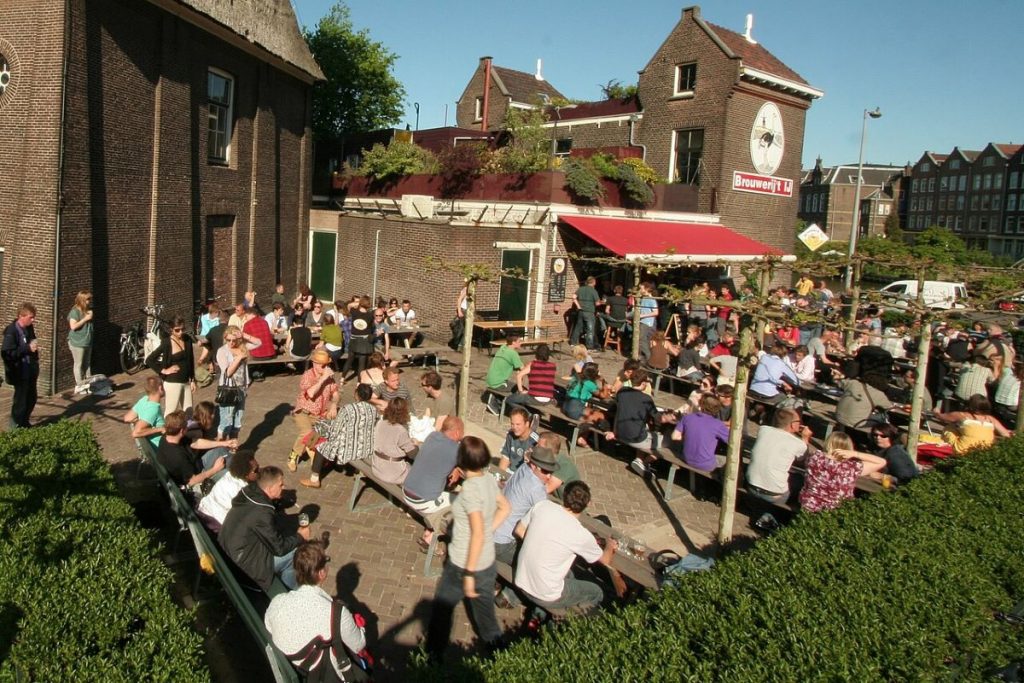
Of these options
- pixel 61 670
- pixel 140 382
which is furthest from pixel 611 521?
pixel 140 382

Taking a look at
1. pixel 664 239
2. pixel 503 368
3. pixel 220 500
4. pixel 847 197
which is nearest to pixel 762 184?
pixel 664 239

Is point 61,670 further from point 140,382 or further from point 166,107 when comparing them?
point 166,107

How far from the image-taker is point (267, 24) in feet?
65.9

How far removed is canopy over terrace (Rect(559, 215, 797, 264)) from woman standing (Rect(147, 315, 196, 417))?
34.2ft

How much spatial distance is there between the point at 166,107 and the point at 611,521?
1243cm

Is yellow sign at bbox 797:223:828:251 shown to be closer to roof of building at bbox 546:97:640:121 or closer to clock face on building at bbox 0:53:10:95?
roof of building at bbox 546:97:640:121

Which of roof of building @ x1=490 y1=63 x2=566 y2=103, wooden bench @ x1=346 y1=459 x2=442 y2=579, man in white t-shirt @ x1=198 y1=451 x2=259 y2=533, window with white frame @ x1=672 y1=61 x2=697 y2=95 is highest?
roof of building @ x1=490 y1=63 x2=566 y2=103

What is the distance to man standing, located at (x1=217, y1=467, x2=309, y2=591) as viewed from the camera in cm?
593

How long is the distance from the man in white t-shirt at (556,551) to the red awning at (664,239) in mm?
12365

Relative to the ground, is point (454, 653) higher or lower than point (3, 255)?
lower

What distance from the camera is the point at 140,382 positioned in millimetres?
13844

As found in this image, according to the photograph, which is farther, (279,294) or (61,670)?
(279,294)

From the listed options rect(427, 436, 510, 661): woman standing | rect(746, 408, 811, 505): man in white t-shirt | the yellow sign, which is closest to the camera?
rect(427, 436, 510, 661): woman standing

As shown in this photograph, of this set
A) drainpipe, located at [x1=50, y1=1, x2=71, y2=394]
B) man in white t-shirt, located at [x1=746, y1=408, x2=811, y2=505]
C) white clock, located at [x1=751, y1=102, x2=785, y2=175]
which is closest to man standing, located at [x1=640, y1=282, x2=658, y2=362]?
man in white t-shirt, located at [x1=746, y1=408, x2=811, y2=505]
